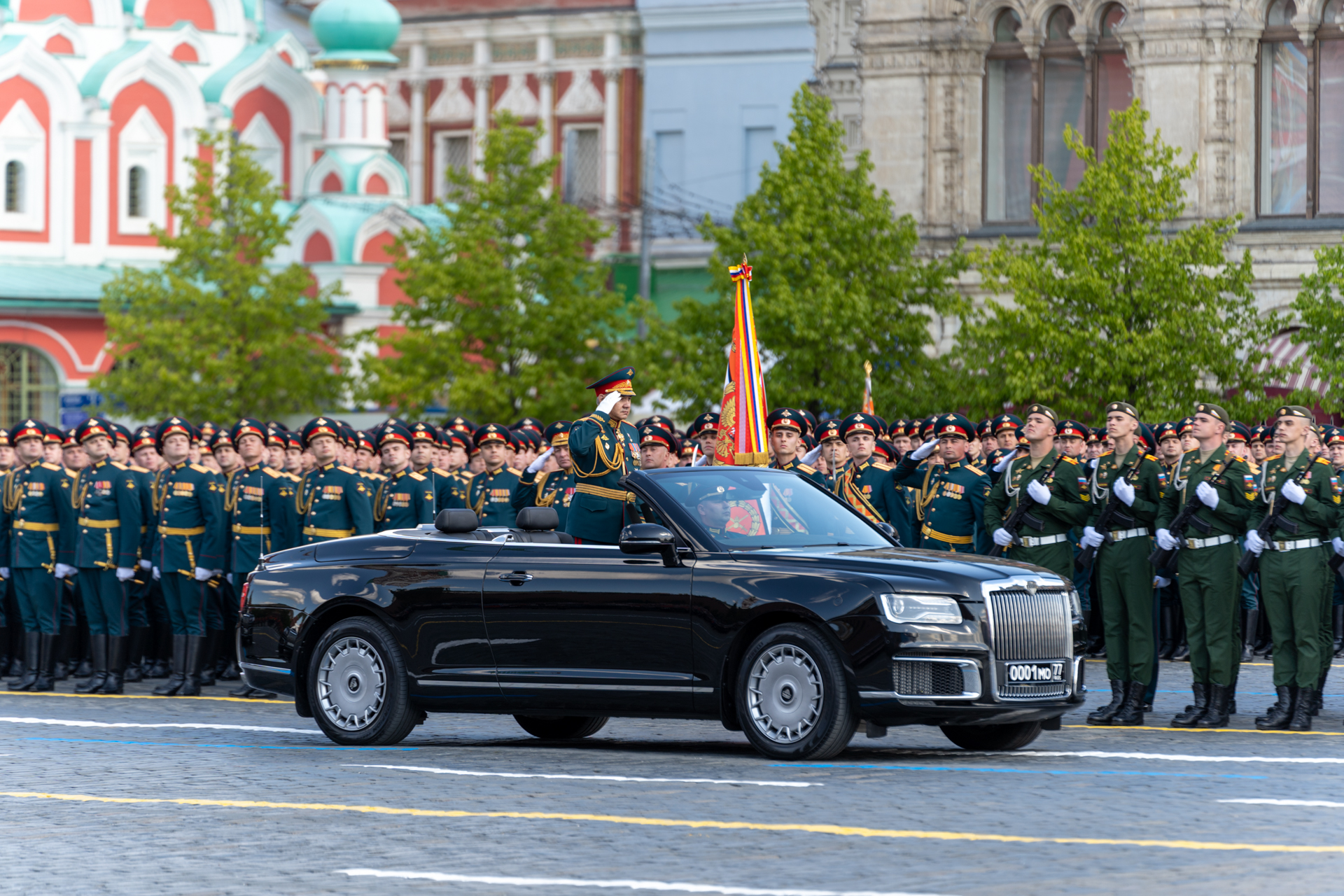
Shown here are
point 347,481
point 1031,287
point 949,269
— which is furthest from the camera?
point 949,269

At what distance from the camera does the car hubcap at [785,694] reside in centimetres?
1258

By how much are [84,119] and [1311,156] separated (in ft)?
109

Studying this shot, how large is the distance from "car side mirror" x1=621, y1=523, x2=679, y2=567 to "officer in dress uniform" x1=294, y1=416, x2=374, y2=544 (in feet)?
18.2

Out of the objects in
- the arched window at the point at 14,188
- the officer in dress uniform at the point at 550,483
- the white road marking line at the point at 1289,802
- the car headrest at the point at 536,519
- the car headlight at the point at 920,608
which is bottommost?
the white road marking line at the point at 1289,802

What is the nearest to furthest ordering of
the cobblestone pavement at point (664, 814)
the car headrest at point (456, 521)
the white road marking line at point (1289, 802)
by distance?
the cobblestone pavement at point (664, 814), the white road marking line at point (1289, 802), the car headrest at point (456, 521)

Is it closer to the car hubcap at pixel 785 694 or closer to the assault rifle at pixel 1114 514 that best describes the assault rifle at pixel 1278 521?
the assault rifle at pixel 1114 514

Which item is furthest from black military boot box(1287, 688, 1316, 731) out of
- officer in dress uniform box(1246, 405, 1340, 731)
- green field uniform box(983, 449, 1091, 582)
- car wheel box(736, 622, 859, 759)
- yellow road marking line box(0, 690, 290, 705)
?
yellow road marking line box(0, 690, 290, 705)

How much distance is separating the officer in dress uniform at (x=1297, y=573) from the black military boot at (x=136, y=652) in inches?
367

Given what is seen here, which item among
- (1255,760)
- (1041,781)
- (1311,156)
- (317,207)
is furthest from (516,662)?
(317,207)

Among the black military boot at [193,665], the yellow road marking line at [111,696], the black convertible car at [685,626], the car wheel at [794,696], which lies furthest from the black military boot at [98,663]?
the car wheel at [794,696]

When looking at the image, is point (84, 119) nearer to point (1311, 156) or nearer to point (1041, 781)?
point (1311, 156)

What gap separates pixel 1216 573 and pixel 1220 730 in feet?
3.30

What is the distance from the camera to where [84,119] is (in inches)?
2378

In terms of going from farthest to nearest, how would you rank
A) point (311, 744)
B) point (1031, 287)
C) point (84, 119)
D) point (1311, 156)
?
point (84, 119) → point (1311, 156) → point (1031, 287) → point (311, 744)
